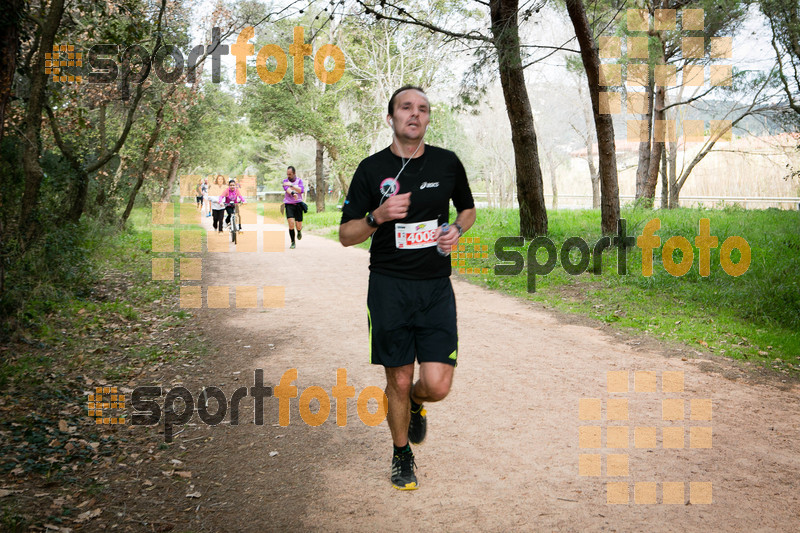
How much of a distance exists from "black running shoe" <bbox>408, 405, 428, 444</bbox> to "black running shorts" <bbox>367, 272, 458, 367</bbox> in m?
0.63

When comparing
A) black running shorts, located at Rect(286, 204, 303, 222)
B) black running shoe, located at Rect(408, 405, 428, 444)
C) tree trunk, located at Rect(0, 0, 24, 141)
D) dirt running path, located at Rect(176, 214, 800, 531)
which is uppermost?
tree trunk, located at Rect(0, 0, 24, 141)

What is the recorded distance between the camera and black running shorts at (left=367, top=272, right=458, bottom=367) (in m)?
3.82

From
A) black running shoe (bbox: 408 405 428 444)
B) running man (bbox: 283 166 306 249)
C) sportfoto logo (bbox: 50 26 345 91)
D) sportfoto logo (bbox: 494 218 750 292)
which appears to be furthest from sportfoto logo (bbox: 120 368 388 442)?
running man (bbox: 283 166 306 249)

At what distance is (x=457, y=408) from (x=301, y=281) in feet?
25.5

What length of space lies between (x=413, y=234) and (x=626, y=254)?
9671 millimetres

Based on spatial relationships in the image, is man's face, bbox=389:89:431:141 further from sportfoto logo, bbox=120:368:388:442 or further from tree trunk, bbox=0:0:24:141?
tree trunk, bbox=0:0:24:141

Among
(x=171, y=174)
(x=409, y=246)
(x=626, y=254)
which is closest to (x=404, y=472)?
(x=409, y=246)

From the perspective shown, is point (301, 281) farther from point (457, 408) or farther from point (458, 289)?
point (457, 408)

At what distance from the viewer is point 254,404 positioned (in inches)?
227

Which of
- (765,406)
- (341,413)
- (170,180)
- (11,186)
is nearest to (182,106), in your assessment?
(170,180)

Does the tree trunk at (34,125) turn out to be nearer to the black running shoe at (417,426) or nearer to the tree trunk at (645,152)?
the black running shoe at (417,426)

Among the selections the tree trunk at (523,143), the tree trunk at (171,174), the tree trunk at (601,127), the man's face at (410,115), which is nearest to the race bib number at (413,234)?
the man's face at (410,115)

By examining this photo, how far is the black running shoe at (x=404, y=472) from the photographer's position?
3.97 m

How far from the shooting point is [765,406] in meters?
5.64
